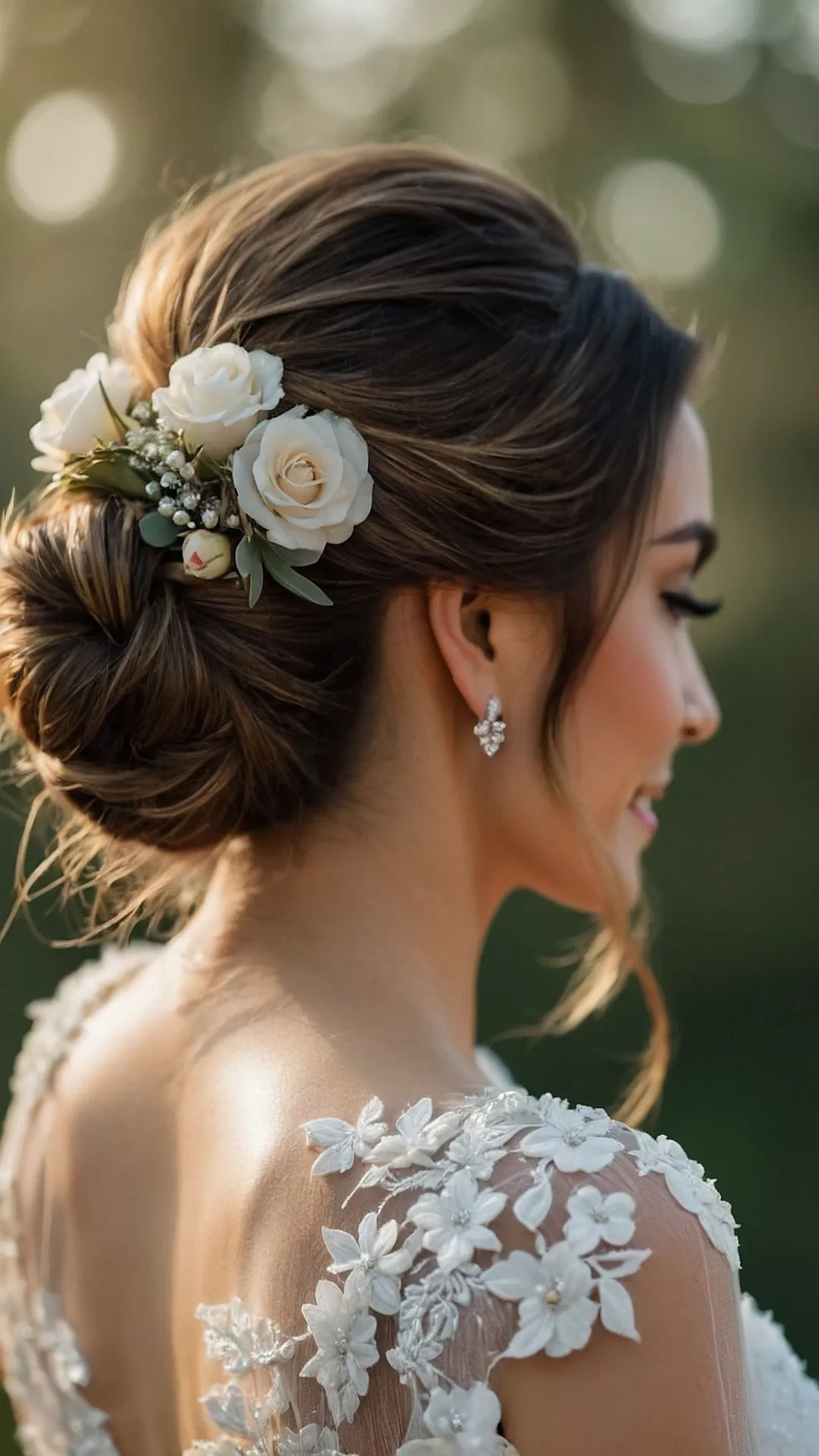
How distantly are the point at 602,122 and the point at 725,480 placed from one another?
171 centimetres

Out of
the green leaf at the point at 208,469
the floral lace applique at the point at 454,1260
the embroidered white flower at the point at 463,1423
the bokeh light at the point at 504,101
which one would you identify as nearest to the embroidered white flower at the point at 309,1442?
the floral lace applique at the point at 454,1260

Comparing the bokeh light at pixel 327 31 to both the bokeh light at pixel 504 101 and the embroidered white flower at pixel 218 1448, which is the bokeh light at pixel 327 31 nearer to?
the bokeh light at pixel 504 101

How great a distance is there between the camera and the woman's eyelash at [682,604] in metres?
1.90

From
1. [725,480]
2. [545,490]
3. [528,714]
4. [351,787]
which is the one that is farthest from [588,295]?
[725,480]

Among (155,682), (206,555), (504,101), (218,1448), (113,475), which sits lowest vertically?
(218,1448)

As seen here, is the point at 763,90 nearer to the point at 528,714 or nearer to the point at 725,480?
the point at 725,480

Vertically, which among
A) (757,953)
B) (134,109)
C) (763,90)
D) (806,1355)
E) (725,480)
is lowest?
(806,1355)

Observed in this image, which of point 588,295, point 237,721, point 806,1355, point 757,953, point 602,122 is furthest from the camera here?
point 602,122

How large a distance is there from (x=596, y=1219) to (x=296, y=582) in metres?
0.71

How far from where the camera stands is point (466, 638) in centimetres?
170

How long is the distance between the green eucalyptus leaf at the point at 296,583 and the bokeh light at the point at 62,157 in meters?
4.41

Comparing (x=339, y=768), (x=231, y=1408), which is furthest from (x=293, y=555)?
(x=231, y=1408)

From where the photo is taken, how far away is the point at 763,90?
612 cm

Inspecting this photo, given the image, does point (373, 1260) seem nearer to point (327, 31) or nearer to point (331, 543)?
point (331, 543)
